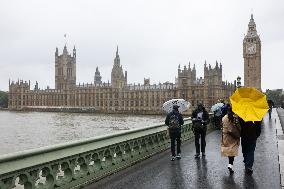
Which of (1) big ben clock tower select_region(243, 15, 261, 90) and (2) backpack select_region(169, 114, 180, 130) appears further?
(1) big ben clock tower select_region(243, 15, 261, 90)

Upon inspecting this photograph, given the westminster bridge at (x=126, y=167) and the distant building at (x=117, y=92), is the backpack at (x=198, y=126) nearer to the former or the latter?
the westminster bridge at (x=126, y=167)

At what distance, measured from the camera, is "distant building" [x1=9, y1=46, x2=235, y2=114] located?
125250 mm

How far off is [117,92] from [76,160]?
144m

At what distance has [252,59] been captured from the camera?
10600cm

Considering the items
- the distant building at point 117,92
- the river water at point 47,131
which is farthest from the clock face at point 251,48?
the river water at point 47,131

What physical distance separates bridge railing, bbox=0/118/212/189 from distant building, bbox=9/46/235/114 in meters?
115

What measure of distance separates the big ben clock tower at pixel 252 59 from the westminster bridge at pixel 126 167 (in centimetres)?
9494

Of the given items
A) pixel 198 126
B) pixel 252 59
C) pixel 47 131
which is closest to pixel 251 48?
pixel 252 59

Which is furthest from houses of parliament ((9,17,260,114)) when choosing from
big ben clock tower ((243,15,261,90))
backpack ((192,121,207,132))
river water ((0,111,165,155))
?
backpack ((192,121,207,132))

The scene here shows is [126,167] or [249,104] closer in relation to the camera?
[249,104]

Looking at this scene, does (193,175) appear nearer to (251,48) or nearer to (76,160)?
(76,160)

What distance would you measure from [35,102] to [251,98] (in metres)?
180

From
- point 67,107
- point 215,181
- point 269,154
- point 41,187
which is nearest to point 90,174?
point 41,187

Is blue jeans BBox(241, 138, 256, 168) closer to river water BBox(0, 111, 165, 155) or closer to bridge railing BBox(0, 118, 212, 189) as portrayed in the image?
bridge railing BBox(0, 118, 212, 189)
